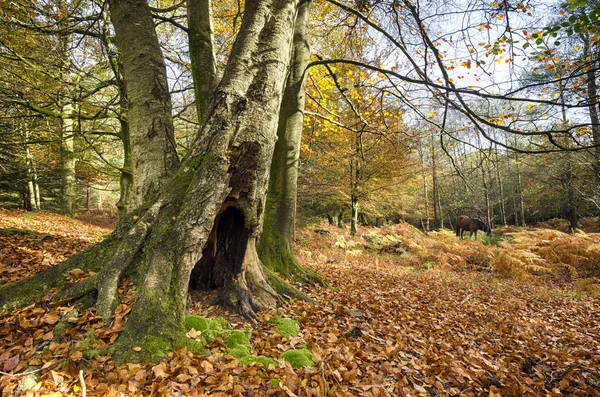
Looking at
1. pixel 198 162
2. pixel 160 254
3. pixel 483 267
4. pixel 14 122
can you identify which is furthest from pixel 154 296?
pixel 14 122

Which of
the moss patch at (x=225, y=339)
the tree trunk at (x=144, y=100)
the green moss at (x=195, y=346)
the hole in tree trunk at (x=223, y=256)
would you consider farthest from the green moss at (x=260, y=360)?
the tree trunk at (x=144, y=100)

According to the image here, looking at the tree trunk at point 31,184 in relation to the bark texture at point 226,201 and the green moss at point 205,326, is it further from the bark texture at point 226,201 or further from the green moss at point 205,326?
the green moss at point 205,326

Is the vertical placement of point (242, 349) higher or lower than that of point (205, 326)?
lower

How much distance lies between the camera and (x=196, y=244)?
2924 mm

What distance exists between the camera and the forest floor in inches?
85.3

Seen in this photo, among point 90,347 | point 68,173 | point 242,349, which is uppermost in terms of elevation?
point 68,173

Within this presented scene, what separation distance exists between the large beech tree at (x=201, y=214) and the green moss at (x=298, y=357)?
84 centimetres

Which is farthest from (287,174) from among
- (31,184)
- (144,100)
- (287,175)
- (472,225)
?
(472,225)

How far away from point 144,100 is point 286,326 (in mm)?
3364

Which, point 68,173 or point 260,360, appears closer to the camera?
point 260,360

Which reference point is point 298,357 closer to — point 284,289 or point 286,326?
point 286,326

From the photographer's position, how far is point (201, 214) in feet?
9.66

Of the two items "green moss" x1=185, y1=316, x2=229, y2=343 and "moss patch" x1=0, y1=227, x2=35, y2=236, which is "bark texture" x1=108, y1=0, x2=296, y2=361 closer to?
"green moss" x1=185, y1=316, x2=229, y2=343

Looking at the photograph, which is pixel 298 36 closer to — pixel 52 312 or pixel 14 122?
pixel 52 312
